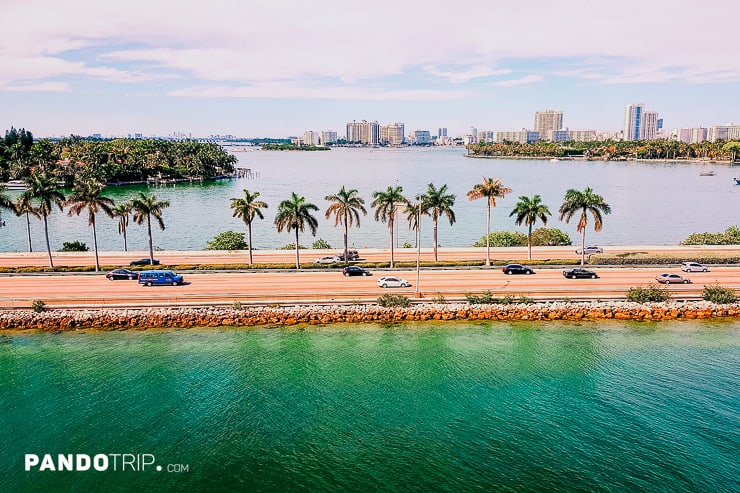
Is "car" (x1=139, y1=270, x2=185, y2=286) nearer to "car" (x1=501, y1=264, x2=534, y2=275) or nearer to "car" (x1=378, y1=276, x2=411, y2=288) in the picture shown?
"car" (x1=378, y1=276, x2=411, y2=288)

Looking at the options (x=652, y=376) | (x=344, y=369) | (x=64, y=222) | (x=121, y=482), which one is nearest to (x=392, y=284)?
(x=344, y=369)

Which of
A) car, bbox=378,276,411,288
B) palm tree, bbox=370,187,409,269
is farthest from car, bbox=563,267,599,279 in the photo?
palm tree, bbox=370,187,409,269

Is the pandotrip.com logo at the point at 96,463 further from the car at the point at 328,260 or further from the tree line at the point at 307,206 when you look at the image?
the car at the point at 328,260

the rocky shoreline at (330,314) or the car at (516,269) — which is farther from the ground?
the car at (516,269)

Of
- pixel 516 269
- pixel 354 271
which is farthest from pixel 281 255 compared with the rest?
pixel 516 269

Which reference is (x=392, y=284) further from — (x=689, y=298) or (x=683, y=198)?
(x=683, y=198)

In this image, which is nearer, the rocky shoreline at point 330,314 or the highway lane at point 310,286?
the rocky shoreline at point 330,314

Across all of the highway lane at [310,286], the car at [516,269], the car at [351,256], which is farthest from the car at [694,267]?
the car at [351,256]
